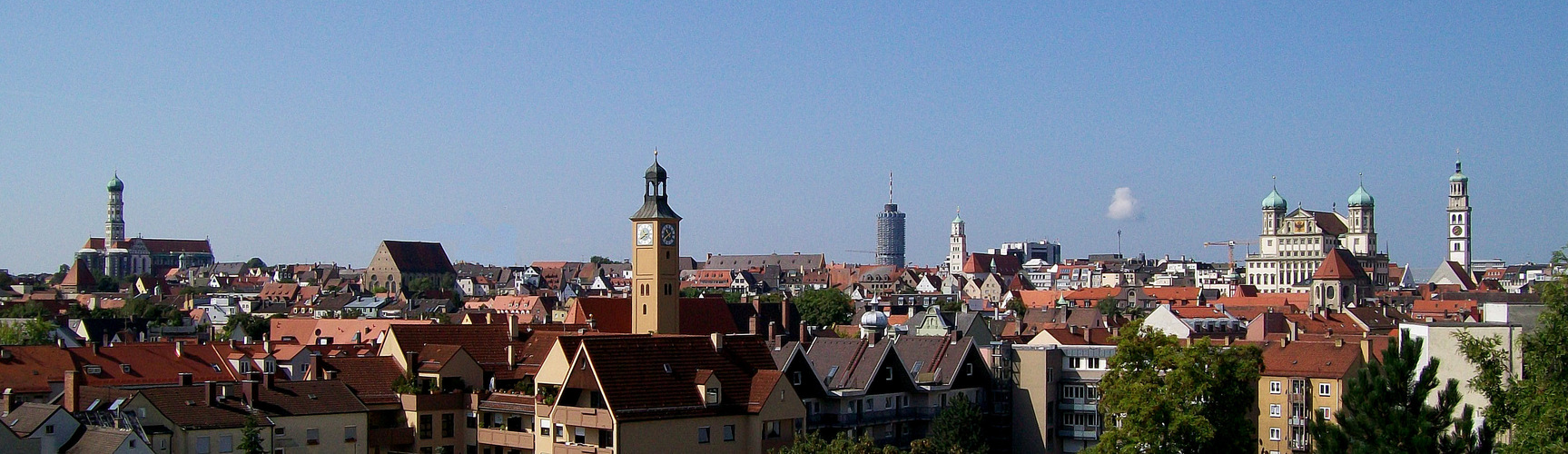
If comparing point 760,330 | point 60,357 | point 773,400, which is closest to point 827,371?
point 773,400

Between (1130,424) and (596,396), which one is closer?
(596,396)

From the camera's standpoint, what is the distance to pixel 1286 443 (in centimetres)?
6150

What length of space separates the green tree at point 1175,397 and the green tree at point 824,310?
81890 millimetres

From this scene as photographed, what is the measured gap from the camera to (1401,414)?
112 feet

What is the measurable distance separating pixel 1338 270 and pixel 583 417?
140m

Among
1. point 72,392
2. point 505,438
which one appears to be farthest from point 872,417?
point 72,392

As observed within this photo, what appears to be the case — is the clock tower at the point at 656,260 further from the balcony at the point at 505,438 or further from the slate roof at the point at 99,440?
the slate roof at the point at 99,440

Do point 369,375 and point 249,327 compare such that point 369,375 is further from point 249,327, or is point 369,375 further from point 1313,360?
point 249,327

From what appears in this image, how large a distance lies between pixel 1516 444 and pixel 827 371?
105ft

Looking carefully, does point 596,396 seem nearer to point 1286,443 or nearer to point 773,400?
point 773,400

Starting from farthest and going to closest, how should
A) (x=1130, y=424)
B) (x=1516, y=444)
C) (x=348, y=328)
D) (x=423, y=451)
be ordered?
(x=348, y=328), (x=423, y=451), (x=1130, y=424), (x=1516, y=444)

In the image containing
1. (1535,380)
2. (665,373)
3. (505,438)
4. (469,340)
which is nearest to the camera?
(1535,380)

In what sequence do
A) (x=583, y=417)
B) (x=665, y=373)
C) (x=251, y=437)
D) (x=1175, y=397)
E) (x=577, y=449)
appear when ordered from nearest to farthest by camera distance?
(x=251, y=437), (x=583, y=417), (x=577, y=449), (x=665, y=373), (x=1175, y=397)

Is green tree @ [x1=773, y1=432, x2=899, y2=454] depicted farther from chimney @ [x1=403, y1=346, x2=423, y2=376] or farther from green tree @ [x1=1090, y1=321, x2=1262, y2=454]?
chimney @ [x1=403, y1=346, x2=423, y2=376]
